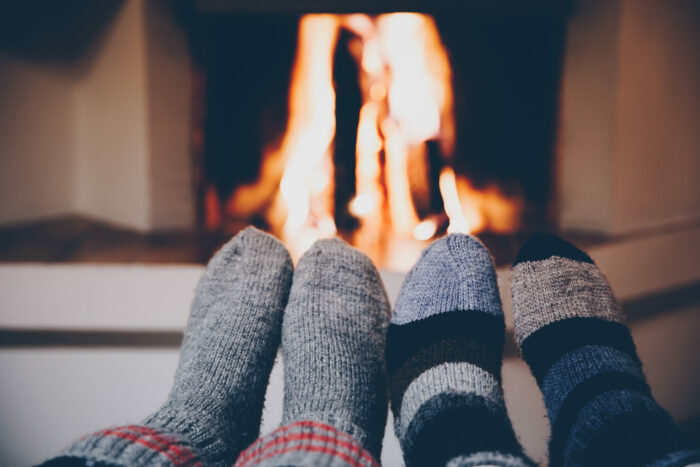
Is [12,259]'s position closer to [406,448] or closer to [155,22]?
[155,22]

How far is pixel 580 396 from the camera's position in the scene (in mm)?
607

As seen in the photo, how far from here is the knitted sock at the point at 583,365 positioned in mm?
506

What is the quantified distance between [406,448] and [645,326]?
1.88 ft

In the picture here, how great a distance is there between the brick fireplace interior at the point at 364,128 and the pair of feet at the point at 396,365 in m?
0.21

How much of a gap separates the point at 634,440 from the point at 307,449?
0.29m

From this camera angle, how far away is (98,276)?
0.86m

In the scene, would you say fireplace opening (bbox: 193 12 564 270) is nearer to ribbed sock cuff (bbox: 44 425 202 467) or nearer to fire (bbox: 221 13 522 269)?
fire (bbox: 221 13 522 269)

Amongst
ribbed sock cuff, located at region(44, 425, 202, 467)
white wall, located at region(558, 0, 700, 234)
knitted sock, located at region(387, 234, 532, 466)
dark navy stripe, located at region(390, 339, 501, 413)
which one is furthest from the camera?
white wall, located at region(558, 0, 700, 234)

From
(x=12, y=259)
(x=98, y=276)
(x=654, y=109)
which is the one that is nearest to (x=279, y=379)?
(x=98, y=276)

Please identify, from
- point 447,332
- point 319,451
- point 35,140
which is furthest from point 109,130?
point 319,451

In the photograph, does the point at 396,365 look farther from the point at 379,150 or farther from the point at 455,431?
the point at 379,150

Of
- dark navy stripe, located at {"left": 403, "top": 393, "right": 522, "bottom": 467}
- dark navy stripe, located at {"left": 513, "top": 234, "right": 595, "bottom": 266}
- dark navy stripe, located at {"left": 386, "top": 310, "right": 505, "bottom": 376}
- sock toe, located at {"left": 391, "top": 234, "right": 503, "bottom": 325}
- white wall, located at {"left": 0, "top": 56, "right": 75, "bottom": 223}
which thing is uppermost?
white wall, located at {"left": 0, "top": 56, "right": 75, "bottom": 223}

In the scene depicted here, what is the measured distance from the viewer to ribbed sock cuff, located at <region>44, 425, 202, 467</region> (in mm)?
430

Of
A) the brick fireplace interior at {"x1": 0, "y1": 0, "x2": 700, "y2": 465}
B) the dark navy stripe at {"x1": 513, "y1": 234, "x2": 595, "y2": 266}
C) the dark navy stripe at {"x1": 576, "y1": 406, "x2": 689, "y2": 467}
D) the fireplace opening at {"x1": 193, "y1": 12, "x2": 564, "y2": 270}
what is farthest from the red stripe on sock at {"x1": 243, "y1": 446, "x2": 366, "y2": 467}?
the fireplace opening at {"x1": 193, "y1": 12, "x2": 564, "y2": 270}
